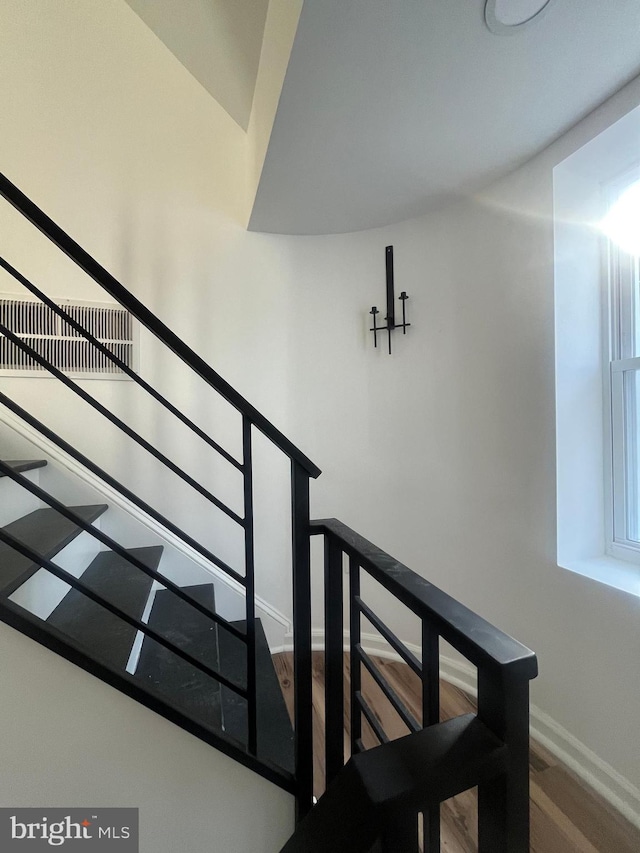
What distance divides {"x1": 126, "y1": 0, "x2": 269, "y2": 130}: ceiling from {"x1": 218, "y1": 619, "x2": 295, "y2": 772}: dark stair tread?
2501mm

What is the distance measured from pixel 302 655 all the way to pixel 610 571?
4.01 feet

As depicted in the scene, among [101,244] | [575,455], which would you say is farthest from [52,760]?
[101,244]

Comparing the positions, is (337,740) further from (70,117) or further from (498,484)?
(70,117)

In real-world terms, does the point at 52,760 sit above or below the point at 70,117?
below

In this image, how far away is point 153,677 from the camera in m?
1.21

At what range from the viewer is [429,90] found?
124 cm

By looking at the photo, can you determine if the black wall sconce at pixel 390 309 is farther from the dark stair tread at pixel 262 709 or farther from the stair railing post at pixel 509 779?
the stair railing post at pixel 509 779

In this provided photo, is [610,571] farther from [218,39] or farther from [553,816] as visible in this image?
[218,39]

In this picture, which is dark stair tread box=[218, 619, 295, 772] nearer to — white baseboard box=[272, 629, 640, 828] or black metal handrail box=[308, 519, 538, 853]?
black metal handrail box=[308, 519, 538, 853]

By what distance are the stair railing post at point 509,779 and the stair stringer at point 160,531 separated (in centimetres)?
170

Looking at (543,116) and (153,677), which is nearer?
(153,677)

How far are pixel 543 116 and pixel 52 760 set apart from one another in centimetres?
235

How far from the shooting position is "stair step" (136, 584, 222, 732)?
1.07m

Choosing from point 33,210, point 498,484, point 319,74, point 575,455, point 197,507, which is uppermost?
point 319,74
